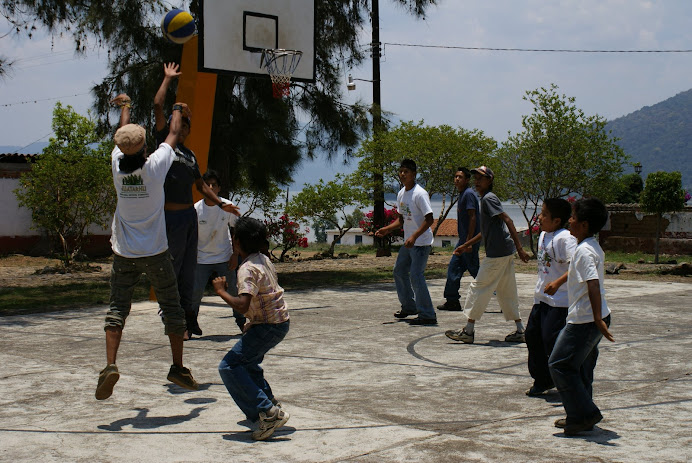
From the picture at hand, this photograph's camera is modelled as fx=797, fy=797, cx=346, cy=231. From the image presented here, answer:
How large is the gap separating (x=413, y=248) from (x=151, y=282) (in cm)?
415

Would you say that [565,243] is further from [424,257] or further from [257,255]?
[424,257]

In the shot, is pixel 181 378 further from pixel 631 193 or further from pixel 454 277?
pixel 631 193

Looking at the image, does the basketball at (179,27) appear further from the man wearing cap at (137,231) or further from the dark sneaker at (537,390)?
the dark sneaker at (537,390)

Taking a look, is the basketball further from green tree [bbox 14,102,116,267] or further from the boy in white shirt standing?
green tree [bbox 14,102,116,267]

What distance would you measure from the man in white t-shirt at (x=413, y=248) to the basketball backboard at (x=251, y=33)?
3921 millimetres

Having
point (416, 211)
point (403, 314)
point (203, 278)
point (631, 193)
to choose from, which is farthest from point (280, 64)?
point (631, 193)

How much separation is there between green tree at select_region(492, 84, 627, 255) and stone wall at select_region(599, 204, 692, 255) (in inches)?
55.4

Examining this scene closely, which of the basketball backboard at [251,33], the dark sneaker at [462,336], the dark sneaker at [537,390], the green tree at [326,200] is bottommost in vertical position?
the dark sneaker at [537,390]

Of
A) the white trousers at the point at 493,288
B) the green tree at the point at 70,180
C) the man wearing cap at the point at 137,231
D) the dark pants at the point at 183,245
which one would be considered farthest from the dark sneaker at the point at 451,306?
the green tree at the point at 70,180

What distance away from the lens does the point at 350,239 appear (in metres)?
73.6

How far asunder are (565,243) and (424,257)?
10.8ft

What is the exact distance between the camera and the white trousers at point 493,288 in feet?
25.1

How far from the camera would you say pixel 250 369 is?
182 inches

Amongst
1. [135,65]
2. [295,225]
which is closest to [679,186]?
[295,225]
